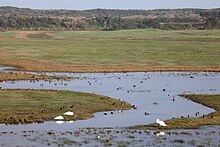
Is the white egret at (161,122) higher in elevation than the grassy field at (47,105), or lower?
higher

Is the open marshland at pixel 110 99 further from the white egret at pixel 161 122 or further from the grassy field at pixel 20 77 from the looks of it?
the white egret at pixel 161 122

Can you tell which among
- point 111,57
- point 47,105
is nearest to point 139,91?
point 47,105

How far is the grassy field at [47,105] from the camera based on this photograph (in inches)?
1442

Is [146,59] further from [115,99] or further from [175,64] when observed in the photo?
[115,99]

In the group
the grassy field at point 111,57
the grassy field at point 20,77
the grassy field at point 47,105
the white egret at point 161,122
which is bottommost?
the grassy field at point 111,57

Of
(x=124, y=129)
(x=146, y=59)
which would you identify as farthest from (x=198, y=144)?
(x=146, y=59)

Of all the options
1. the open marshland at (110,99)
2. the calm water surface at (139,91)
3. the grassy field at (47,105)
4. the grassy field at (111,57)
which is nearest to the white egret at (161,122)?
the open marshland at (110,99)

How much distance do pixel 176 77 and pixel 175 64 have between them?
13673 mm

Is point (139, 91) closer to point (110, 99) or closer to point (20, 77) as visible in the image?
point (110, 99)

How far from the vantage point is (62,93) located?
155 ft

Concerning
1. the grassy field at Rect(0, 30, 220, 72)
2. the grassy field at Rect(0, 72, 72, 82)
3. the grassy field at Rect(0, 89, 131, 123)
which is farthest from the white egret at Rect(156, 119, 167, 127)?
the grassy field at Rect(0, 30, 220, 72)

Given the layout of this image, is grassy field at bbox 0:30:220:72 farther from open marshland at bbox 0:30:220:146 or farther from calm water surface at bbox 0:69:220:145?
calm water surface at bbox 0:69:220:145

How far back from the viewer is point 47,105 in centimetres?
4056

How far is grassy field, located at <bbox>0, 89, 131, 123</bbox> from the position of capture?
36.6 meters
